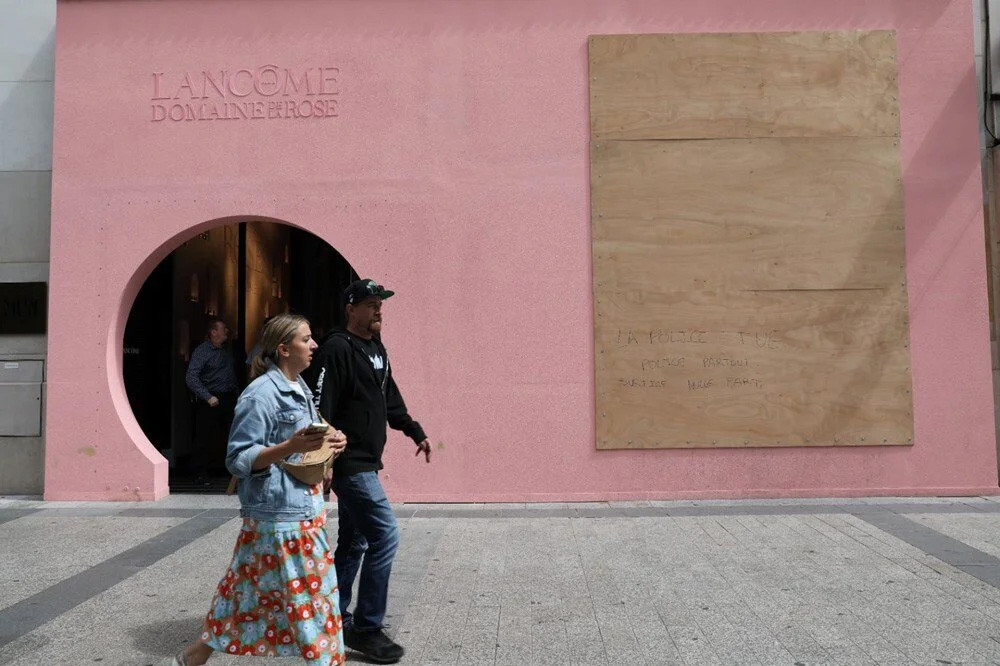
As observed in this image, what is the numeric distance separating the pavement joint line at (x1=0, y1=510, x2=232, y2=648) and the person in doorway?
6.39ft

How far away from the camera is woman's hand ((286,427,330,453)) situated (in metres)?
2.93

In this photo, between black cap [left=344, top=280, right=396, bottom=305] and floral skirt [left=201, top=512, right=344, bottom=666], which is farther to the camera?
black cap [left=344, top=280, right=396, bottom=305]

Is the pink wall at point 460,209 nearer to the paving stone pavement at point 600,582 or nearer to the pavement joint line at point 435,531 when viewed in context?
the pavement joint line at point 435,531


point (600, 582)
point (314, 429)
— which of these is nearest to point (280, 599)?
point (314, 429)

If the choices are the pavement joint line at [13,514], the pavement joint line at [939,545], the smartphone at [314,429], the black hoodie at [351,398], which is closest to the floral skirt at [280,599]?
the smartphone at [314,429]

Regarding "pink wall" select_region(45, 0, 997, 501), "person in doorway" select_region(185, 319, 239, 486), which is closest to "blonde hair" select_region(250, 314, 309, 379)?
"pink wall" select_region(45, 0, 997, 501)

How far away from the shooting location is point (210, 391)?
341 inches

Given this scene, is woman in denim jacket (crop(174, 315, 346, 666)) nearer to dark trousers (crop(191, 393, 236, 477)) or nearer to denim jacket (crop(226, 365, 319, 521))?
denim jacket (crop(226, 365, 319, 521))

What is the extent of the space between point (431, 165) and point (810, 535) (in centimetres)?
488

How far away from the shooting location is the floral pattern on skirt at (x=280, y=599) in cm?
304

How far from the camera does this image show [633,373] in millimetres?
7523

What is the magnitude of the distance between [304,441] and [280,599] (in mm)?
699

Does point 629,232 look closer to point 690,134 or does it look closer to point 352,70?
point 690,134

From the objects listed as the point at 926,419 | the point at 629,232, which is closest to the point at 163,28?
the point at 629,232
